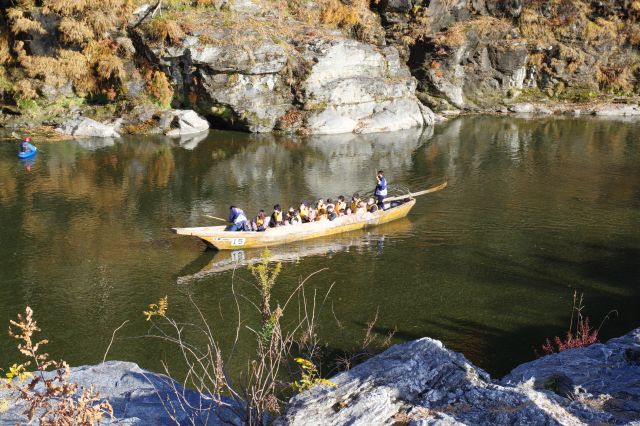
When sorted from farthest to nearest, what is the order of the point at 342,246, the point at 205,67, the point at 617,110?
the point at 617,110 → the point at 205,67 → the point at 342,246

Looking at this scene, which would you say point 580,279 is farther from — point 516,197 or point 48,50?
point 48,50

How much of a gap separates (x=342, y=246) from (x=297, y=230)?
171 centimetres

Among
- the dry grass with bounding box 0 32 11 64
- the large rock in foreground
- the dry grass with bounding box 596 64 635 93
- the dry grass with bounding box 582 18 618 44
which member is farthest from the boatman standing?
the dry grass with bounding box 582 18 618 44

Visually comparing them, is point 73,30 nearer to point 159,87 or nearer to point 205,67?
point 159,87

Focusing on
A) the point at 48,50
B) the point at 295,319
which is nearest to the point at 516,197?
the point at 295,319

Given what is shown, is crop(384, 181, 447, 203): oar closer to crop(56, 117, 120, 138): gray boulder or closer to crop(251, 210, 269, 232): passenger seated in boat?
crop(251, 210, 269, 232): passenger seated in boat

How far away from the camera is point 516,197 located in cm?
2408

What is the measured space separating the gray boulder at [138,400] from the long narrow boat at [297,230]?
8.84 m

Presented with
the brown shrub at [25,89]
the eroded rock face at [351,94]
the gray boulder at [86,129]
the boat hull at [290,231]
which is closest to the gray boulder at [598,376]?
the boat hull at [290,231]

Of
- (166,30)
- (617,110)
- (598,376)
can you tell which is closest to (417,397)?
(598,376)

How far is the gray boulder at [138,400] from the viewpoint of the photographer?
Result: 6.40 meters

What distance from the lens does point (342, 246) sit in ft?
63.0

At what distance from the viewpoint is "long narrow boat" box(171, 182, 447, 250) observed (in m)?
17.7

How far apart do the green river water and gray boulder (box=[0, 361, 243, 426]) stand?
403 centimetres
